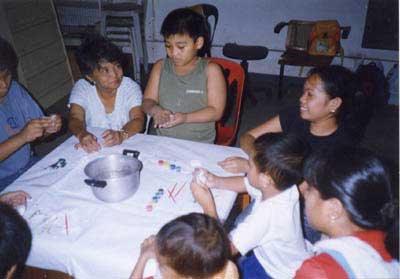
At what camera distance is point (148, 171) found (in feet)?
5.96

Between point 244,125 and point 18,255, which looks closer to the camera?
point 18,255

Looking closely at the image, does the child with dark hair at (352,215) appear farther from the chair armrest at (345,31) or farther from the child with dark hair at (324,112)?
the chair armrest at (345,31)

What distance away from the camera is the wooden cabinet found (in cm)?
454

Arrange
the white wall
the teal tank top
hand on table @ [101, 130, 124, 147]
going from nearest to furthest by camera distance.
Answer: hand on table @ [101, 130, 124, 147], the teal tank top, the white wall

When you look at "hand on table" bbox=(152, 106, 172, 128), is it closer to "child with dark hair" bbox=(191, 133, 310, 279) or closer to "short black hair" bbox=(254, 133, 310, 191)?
"child with dark hair" bbox=(191, 133, 310, 279)

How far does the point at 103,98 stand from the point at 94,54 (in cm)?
35

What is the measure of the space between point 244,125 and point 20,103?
10.2 ft

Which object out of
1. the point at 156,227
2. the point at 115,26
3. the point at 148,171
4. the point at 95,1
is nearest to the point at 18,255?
the point at 156,227

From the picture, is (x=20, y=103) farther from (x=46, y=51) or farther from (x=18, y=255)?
(x=46, y=51)

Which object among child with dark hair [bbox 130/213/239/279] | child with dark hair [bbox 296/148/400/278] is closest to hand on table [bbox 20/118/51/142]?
child with dark hair [bbox 130/213/239/279]

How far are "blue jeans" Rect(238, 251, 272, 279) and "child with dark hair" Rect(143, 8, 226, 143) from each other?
3.25 feet

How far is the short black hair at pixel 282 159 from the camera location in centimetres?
147

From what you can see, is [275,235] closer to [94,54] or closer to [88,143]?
[88,143]

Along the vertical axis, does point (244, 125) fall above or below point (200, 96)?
below
